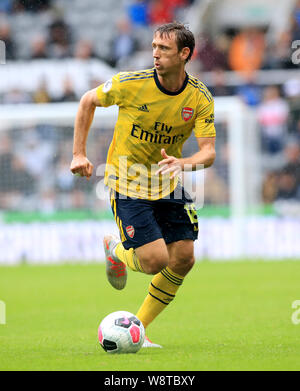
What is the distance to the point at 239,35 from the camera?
19.8 m

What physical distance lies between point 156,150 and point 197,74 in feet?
36.9

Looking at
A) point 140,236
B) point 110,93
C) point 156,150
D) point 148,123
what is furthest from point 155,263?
point 110,93

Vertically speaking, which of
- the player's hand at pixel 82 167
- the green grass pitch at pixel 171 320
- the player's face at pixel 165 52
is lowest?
the green grass pitch at pixel 171 320

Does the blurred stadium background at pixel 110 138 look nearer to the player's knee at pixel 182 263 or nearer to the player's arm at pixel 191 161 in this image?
the player's knee at pixel 182 263

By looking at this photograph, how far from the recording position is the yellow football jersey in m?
6.46

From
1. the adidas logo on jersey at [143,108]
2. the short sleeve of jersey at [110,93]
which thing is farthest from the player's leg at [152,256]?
the short sleeve of jersey at [110,93]

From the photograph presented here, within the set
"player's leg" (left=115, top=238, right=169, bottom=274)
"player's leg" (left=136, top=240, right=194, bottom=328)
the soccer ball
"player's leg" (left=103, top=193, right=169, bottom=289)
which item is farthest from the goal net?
the soccer ball

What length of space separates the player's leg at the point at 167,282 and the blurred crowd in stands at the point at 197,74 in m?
9.12

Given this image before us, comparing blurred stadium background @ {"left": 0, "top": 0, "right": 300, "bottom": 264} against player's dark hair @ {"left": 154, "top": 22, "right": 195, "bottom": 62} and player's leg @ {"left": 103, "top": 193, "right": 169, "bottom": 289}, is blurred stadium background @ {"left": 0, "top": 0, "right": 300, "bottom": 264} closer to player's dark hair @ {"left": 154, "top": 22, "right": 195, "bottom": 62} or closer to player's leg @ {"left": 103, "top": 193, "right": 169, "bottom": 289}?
player's leg @ {"left": 103, "top": 193, "right": 169, "bottom": 289}

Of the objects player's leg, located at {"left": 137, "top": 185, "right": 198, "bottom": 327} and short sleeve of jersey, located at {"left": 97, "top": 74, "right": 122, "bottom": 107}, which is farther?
player's leg, located at {"left": 137, "top": 185, "right": 198, "bottom": 327}

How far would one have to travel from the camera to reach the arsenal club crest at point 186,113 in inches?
255

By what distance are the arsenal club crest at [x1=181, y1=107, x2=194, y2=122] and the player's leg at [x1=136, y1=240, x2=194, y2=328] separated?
3.26 feet

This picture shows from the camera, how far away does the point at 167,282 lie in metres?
6.73
